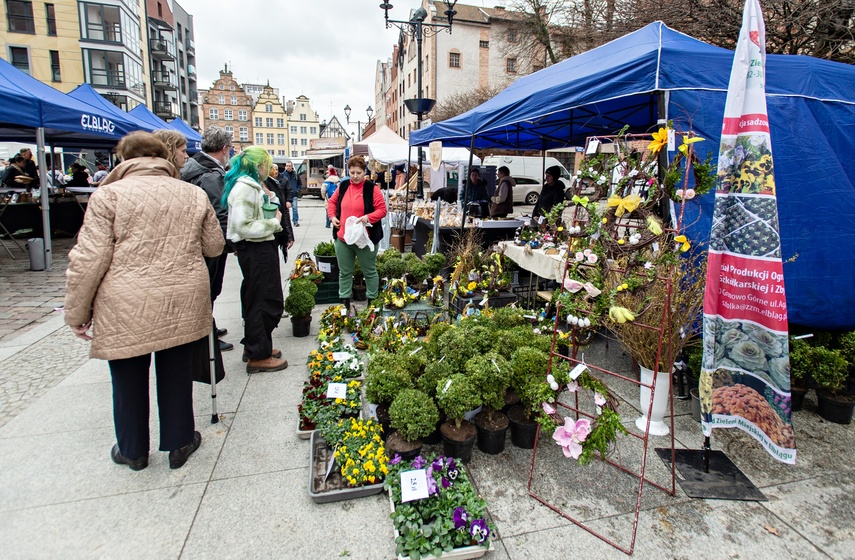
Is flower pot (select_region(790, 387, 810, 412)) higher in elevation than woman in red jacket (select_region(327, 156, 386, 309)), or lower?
lower

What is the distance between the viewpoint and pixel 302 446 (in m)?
2.89

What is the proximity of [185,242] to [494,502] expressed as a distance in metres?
2.09

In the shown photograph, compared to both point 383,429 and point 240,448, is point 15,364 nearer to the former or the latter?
point 240,448

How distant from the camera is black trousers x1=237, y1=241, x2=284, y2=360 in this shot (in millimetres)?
3668

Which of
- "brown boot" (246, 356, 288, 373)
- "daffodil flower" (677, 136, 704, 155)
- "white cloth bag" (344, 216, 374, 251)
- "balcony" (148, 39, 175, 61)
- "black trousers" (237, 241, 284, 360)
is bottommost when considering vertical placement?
"brown boot" (246, 356, 288, 373)

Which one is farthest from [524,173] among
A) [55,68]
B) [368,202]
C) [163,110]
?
[163,110]

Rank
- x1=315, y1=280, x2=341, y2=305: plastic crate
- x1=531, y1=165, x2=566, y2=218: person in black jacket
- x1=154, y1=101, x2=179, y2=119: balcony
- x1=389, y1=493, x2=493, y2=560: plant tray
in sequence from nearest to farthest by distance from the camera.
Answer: x1=389, y1=493, x2=493, y2=560: plant tray < x1=315, y1=280, x2=341, y2=305: plastic crate < x1=531, y1=165, x2=566, y2=218: person in black jacket < x1=154, y1=101, x2=179, y2=119: balcony

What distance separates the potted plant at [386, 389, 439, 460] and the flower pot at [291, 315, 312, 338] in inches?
93.6

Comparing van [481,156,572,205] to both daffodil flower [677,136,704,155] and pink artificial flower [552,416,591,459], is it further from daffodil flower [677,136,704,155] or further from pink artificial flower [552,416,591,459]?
pink artificial flower [552,416,591,459]

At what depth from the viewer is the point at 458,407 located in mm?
2625

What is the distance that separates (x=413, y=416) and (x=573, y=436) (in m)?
0.85

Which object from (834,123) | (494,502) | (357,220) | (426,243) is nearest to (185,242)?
(494,502)

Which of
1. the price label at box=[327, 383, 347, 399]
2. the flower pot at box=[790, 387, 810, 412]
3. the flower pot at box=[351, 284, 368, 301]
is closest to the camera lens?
the price label at box=[327, 383, 347, 399]

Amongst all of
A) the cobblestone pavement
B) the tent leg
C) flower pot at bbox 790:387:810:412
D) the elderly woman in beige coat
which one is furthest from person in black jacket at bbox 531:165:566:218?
the tent leg
